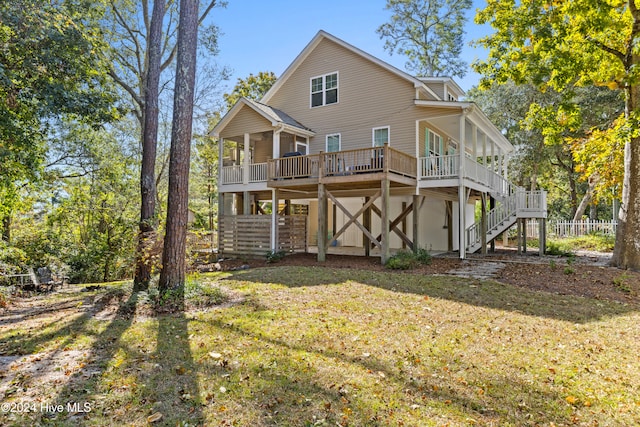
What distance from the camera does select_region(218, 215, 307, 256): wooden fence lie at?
14719 mm

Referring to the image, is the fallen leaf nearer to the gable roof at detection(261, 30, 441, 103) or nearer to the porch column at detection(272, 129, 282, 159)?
the porch column at detection(272, 129, 282, 159)

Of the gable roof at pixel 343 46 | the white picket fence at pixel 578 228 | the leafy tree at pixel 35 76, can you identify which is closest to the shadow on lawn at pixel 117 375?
A: the leafy tree at pixel 35 76

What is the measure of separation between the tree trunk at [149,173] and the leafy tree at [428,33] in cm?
2223

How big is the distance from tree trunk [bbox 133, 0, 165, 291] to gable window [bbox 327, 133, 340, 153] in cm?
870

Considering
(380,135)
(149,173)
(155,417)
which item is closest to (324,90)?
(380,135)

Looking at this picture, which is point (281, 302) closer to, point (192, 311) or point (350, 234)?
point (192, 311)

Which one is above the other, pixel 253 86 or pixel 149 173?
pixel 253 86

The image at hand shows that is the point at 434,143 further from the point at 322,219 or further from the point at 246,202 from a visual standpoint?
the point at 246,202

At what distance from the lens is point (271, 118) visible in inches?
582

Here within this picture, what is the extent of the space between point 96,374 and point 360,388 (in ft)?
8.35

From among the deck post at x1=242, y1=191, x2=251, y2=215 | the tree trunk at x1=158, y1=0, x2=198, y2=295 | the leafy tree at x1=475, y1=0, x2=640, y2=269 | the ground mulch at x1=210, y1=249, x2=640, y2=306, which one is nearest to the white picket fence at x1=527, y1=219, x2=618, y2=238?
the leafy tree at x1=475, y1=0, x2=640, y2=269

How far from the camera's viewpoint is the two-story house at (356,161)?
1287cm

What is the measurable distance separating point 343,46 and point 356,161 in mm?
5704

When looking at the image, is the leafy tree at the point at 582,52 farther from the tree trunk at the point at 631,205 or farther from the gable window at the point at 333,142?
the gable window at the point at 333,142
